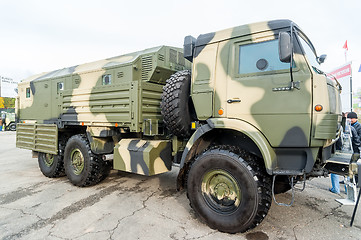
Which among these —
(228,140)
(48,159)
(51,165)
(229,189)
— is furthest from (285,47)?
(48,159)

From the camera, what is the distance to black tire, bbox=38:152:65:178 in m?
5.78

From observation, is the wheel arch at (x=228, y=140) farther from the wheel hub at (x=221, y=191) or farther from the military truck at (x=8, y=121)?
the military truck at (x=8, y=121)

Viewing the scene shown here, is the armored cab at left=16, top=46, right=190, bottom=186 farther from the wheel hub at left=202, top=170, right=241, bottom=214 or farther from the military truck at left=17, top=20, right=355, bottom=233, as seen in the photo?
the wheel hub at left=202, top=170, right=241, bottom=214

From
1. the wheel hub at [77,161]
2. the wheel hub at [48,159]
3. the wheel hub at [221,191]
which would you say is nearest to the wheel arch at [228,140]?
the wheel hub at [221,191]

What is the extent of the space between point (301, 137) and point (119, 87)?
10.2 feet

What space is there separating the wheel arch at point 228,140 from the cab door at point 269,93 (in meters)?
0.11

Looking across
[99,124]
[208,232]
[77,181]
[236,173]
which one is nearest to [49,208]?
[77,181]

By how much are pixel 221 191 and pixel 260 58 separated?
1864 mm

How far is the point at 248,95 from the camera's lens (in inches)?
122

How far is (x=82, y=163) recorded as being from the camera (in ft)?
17.0

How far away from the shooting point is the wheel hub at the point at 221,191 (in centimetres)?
314

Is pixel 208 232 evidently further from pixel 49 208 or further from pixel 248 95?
pixel 49 208

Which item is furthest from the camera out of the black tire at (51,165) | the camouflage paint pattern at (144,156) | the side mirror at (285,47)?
the black tire at (51,165)

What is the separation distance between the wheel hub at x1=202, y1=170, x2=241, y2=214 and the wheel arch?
0.45 m
